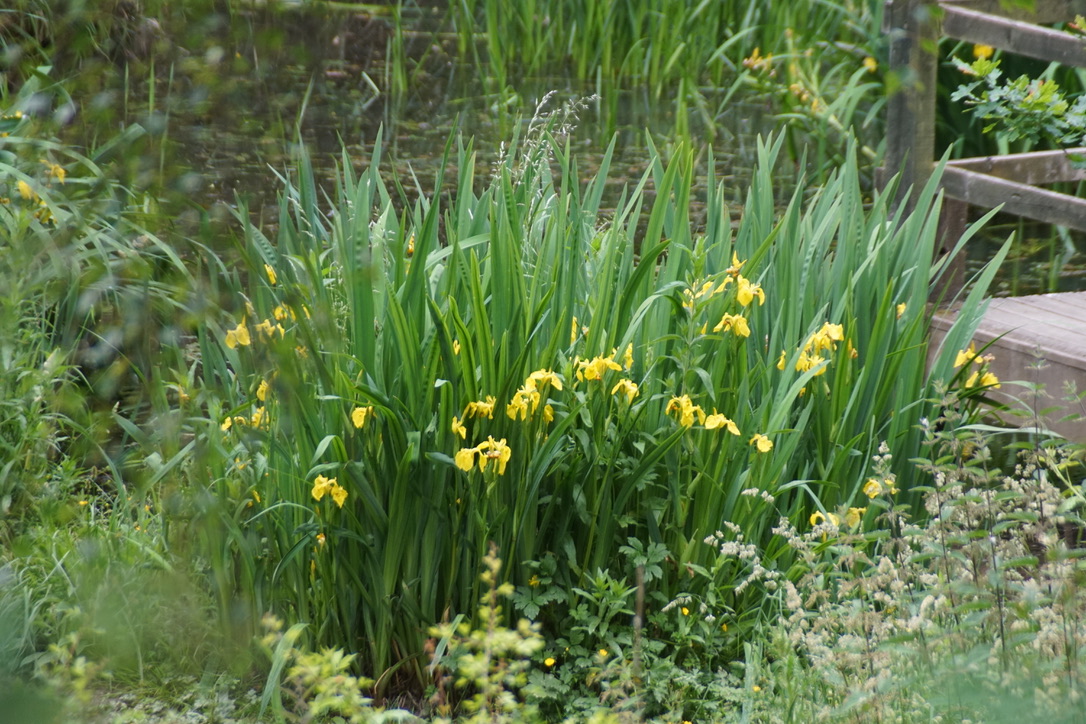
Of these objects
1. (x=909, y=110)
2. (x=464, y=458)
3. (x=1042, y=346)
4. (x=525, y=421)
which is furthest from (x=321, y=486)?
(x=909, y=110)

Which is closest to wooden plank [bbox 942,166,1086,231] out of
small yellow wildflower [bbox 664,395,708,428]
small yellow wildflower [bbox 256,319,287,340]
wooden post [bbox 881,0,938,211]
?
wooden post [bbox 881,0,938,211]

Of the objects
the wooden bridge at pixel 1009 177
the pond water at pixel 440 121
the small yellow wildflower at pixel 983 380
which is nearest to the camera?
the small yellow wildflower at pixel 983 380

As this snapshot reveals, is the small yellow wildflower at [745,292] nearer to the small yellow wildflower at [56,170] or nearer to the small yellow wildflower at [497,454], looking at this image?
the small yellow wildflower at [497,454]

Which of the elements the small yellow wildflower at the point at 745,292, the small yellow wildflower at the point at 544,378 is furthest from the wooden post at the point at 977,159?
the small yellow wildflower at the point at 544,378

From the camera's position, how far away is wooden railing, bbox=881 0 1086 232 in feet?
10.9

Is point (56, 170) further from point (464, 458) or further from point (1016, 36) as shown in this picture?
point (1016, 36)

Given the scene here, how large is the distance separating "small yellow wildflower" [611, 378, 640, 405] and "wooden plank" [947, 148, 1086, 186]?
192 cm

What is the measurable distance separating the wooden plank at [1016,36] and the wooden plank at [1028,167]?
372mm

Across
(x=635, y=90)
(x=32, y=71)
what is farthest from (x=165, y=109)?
(x=635, y=90)

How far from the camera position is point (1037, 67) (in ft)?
17.1

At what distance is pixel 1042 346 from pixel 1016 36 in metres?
1.05

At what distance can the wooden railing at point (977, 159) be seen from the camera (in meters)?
3.31

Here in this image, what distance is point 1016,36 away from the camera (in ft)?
11.2

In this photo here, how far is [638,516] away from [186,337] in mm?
2239
